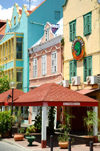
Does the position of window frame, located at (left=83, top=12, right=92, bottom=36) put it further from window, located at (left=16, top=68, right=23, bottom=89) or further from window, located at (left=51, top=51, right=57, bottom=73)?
window, located at (left=16, top=68, right=23, bottom=89)

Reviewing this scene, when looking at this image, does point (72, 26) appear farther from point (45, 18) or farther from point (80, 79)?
point (45, 18)

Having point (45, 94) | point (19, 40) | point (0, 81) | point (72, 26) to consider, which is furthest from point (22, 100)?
point (19, 40)

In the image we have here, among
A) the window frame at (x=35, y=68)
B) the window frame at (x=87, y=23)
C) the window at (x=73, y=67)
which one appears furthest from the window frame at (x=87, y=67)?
the window frame at (x=35, y=68)

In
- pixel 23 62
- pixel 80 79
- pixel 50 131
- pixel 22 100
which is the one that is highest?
pixel 23 62

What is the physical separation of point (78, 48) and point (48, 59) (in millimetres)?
6177

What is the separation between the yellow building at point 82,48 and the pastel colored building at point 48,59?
5.31 ft

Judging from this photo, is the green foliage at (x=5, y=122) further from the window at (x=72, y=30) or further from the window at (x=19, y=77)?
the window at (x=19, y=77)

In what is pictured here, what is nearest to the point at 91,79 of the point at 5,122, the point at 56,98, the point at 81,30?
the point at 81,30

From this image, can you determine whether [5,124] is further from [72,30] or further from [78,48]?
[72,30]

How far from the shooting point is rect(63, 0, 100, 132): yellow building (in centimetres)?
2188

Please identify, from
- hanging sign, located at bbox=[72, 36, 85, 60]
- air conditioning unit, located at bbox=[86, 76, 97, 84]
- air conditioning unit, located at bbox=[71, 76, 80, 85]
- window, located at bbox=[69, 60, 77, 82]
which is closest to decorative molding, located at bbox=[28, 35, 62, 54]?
window, located at bbox=[69, 60, 77, 82]

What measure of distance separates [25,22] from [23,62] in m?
4.24

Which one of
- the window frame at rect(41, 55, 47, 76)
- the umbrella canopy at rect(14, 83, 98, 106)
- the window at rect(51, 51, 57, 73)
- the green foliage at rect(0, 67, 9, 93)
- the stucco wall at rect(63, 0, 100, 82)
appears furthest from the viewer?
the green foliage at rect(0, 67, 9, 93)

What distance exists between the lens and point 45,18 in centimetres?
3541
